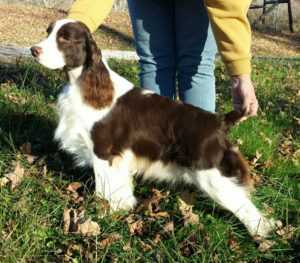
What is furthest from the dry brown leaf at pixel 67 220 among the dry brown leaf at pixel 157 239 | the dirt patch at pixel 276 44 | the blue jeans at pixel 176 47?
the dirt patch at pixel 276 44

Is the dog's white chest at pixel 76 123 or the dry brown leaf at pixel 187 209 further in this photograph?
the dog's white chest at pixel 76 123

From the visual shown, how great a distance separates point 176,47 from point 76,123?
106cm

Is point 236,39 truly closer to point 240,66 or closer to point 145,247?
point 240,66

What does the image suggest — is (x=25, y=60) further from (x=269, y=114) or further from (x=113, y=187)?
(x=113, y=187)

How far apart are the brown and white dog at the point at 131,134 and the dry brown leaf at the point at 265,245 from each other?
0.21m

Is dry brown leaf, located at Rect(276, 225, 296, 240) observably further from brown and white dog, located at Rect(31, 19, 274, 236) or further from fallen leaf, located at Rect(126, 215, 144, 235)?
fallen leaf, located at Rect(126, 215, 144, 235)

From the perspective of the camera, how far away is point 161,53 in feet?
13.4

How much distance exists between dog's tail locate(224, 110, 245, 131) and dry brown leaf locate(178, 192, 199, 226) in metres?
0.51

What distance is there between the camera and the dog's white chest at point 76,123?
3.43 metres

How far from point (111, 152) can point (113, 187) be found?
22cm

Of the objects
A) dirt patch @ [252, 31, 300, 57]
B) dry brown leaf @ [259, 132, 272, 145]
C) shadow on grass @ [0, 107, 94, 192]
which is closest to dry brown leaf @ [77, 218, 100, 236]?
shadow on grass @ [0, 107, 94, 192]

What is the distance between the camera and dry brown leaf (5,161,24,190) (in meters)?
3.34

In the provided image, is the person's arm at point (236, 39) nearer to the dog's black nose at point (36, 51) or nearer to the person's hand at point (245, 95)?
the person's hand at point (245, 95)

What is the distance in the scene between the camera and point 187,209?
3301 mm
